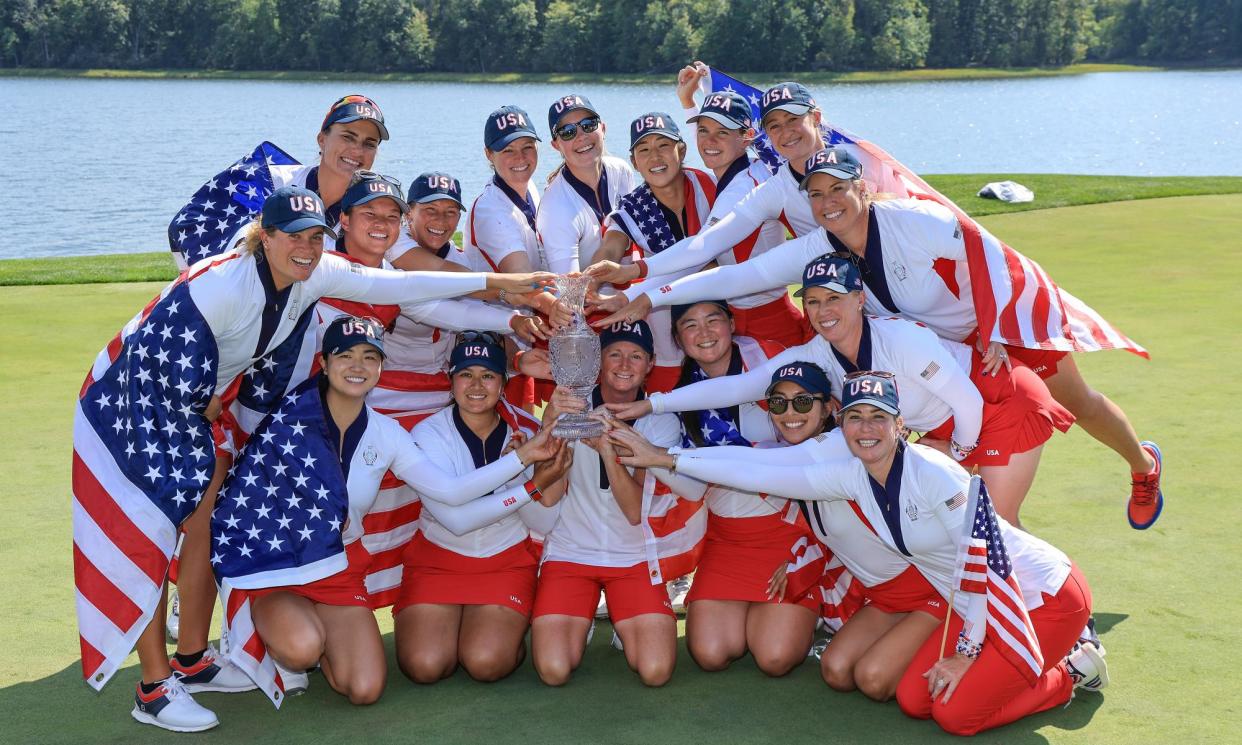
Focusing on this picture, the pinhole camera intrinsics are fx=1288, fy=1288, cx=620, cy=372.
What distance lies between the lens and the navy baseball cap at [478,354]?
5355 millimetres

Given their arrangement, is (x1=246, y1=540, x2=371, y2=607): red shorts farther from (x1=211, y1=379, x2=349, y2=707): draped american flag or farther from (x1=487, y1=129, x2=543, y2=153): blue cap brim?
(x1=487, y1=129, x2=543, y2=153): blue cap brim

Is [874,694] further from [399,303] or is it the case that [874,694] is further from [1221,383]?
[1221,383]

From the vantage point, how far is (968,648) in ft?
15.1

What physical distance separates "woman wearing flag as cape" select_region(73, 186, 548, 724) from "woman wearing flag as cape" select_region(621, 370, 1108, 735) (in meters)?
2.01

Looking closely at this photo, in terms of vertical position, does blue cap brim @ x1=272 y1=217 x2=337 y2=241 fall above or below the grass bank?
above

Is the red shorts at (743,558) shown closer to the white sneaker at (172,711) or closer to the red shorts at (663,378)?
the red shorts at (663,378)

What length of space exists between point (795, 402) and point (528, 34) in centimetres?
6004

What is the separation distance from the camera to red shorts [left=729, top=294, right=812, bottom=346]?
621cm

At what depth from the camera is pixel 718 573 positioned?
5.54m

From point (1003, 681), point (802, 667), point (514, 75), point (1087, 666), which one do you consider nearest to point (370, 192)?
point (802, 667)

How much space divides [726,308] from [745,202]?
1.62ft

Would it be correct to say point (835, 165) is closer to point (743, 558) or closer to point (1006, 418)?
point (1006, 418)

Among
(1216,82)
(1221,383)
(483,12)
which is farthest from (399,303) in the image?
(1216,82)

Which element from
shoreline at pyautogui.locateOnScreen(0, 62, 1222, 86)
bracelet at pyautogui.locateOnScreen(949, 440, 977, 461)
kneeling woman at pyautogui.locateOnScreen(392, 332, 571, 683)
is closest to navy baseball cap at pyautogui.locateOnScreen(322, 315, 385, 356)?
kneeling woman at pyautogui.locateOnScreen(392, 332, 571, 683)
